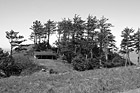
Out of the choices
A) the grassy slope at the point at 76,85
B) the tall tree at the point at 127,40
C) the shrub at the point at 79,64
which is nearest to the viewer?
the grassy slope at the point at 76,85

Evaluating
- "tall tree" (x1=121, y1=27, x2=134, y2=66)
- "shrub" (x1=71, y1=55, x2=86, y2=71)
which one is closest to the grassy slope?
"shrub" (x1=71, y1=55, x2=86, y2=71)

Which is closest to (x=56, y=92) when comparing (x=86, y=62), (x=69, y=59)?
(x=86, y=62)

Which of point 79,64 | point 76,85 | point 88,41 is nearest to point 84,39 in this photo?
point 88,41

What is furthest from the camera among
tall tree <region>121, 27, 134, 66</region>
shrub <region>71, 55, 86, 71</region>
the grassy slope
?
tall tree <region>121, 27, 134, 66</region>

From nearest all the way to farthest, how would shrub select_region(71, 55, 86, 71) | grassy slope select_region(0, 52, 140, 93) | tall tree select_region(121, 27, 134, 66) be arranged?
1. grassy slope select_region(0, 52, 140, 93)
2. shrub select_region(71, 55, 86, 71)
3. tall tree select_region(121, 27, 134, 66)

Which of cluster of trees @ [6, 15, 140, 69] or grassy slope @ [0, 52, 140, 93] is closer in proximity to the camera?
grassy slope @ [0, 52, 140, 93]

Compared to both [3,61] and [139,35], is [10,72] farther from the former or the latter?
[139,35]

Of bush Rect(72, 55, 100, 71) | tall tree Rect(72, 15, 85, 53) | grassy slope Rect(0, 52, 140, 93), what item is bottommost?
bush Rect(72, 55, 100, 71)

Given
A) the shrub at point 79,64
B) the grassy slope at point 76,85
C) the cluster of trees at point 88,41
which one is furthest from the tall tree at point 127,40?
the grassy slope at point 76,85

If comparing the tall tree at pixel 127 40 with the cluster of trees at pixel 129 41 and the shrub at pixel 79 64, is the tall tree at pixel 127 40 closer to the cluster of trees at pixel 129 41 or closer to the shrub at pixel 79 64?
the cluster of trees at pixel 129 41

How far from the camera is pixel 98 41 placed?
59188 millimetres

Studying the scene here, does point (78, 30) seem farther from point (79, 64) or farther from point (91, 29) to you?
point (79, 64)

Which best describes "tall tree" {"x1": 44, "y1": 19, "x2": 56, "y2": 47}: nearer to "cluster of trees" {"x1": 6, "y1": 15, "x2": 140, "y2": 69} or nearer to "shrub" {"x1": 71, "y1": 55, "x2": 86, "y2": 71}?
"cluster of trees" {"x1": 6, "y1": 15, "x2": 140, "y2": 69}

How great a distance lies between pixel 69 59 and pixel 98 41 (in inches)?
487
